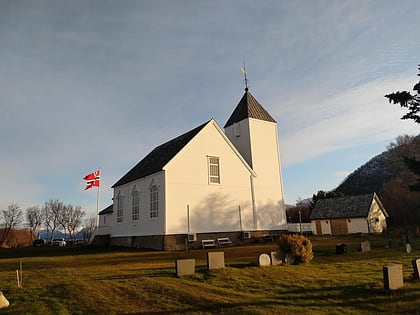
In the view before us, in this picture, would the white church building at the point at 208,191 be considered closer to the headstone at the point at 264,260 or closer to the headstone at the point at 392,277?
the headstone at the point at 264,260

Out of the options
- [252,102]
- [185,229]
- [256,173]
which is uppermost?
[252,102]

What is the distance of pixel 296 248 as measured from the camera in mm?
17953

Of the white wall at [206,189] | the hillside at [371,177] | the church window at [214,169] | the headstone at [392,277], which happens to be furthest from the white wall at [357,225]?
the headstone at [392,277]

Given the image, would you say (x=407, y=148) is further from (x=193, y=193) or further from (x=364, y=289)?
(x=364, y=289)

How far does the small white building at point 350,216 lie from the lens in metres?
48.1

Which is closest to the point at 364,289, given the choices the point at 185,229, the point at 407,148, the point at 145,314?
the point at 145,314

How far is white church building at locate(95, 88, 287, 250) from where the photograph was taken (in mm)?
29344

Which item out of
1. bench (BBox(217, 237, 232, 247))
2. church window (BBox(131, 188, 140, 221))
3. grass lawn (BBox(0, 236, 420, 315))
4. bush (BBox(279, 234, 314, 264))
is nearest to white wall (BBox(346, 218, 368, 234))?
bench (BBox(217, 237, 232, 247))

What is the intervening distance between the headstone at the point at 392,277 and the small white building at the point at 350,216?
1497 inches

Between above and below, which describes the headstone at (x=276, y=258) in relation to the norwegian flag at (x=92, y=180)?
below

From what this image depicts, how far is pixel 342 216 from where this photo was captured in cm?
5000

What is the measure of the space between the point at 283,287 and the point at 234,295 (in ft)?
7.36

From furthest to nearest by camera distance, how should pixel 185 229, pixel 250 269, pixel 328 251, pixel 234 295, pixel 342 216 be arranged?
pixel 342 216 < pixel 185 229 < pixel 328 251 < pixel 250 269 < pixel 234 295

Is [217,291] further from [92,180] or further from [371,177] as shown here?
[371,177]
